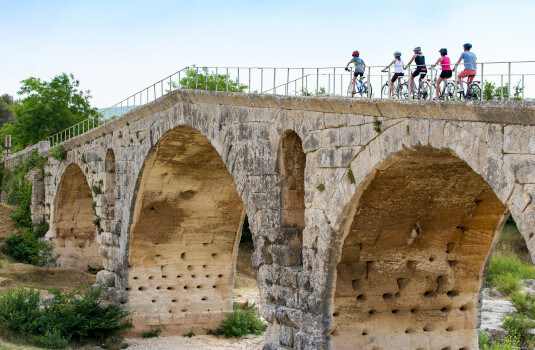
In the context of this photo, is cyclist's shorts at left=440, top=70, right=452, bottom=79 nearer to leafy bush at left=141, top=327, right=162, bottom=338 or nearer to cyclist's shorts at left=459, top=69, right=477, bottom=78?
cyclist's shorts at left=459, top=69, right=477, bottom=78

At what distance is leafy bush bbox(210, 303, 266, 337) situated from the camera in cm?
1715

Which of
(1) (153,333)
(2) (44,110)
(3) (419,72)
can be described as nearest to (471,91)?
(3) (419,72)

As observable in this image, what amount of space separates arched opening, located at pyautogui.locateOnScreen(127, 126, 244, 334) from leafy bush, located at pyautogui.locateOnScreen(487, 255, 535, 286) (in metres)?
8.84

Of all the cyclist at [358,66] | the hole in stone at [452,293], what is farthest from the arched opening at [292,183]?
the hole in stone at [452,293]

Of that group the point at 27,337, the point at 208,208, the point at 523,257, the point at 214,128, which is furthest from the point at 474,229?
the point at 523,257

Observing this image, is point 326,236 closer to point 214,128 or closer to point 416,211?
point 416,211

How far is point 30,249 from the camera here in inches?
932

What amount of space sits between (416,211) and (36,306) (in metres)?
9.49

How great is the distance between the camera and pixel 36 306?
50.0 ft

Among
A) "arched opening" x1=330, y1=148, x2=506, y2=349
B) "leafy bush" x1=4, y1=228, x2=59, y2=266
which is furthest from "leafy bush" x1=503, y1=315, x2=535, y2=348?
"leafy bush" x1=4, y1=228, x2=59, y2=266

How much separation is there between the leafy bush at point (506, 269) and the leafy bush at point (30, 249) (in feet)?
47.3

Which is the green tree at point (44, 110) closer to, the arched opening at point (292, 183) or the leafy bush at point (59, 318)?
the leafy bush at point (59, 318)

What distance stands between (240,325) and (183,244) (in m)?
2.52

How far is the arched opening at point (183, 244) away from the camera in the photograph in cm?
1612
